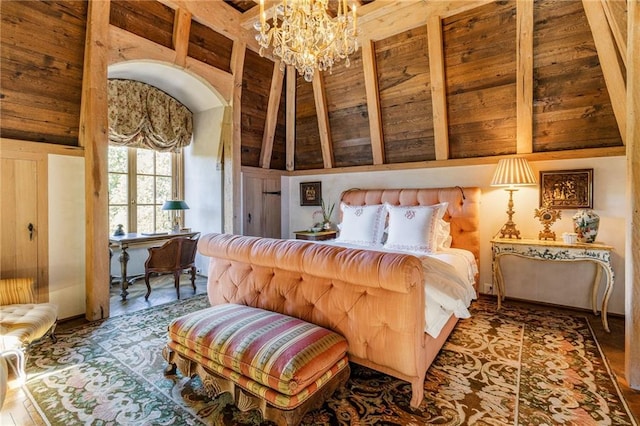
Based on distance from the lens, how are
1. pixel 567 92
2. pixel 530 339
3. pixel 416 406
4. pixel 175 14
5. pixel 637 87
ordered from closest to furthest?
pixel 416 406, pixel 637 87, pixel 530 339, pixel 567 92, pixel 175 14

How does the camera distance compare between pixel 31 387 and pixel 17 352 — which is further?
pixel 31 387

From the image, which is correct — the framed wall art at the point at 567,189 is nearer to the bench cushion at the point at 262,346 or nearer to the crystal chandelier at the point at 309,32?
the crystal chandelier at the point at 309,32

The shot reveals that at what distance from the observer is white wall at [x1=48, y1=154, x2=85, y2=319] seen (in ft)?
10.3

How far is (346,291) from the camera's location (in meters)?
2.00

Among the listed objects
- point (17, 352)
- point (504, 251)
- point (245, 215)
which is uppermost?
point (245, 215)

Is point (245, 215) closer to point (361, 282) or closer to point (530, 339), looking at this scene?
point (361, 282)

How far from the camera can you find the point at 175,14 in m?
3.63

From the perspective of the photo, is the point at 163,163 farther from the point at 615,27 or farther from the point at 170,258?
the point at 615,27

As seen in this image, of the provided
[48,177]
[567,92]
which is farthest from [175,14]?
[567,92]

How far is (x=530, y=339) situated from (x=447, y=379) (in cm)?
116

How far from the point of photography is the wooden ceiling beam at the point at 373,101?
4.12 metres

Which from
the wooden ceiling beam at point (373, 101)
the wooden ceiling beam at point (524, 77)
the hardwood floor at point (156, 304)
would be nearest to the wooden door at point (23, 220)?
the hardwood floor at point (156, 304)

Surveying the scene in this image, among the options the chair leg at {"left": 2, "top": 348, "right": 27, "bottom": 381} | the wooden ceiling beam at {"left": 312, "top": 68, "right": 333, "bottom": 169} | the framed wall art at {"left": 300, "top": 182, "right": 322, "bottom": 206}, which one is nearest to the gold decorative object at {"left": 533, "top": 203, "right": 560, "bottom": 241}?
Answer: the wooden ceiling beam at {"left": 312, "top": 68, "right": 333, "bottom": 169}

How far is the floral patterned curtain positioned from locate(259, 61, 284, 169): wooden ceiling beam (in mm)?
1274
